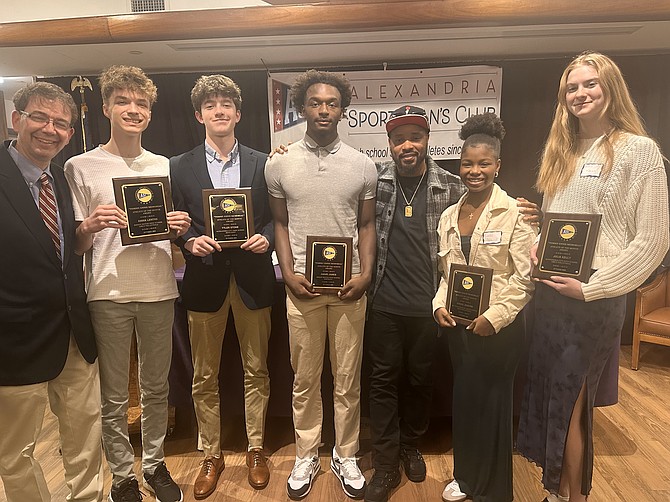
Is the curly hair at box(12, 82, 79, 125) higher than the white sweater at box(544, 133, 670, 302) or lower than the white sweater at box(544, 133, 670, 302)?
higher

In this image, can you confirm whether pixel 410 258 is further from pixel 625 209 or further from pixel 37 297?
pixel 37 297

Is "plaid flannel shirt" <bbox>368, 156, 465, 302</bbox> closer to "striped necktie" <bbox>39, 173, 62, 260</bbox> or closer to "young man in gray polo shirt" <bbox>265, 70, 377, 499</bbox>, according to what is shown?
"young man in gray polo shirt" <bbox>265, 70, 377, 499</bbox>

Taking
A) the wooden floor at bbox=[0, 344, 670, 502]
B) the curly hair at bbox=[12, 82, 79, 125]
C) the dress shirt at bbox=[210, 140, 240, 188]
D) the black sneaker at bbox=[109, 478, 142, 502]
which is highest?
the curly hair at bbox=[12, 82, 79, 125]

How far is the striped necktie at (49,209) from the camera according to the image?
1.65 meters

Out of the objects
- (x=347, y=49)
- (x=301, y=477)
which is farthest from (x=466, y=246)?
(x=347, y=49)

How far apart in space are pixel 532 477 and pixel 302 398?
1224 mm

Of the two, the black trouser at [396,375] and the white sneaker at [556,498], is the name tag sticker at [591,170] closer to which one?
the black trouser at [396,375]

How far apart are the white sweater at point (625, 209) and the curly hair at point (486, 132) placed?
12.1 inches

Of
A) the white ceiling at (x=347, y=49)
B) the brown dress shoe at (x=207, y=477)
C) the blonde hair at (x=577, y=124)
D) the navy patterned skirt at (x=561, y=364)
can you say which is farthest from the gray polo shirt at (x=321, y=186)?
the white ceiling at (x=347, y=49)

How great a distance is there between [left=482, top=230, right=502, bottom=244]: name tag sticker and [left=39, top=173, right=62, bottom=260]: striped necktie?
1.57 m

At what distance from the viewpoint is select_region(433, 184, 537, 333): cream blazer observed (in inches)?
67.1

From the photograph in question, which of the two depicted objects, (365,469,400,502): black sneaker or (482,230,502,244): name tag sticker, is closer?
(482,230,502,244): name tag sticker

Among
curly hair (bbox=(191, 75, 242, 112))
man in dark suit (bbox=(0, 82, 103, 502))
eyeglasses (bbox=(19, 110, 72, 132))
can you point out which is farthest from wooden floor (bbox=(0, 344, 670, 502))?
curly hair (bbox=(191, 75, 242, 112))

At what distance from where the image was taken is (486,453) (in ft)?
6.14
